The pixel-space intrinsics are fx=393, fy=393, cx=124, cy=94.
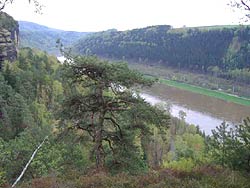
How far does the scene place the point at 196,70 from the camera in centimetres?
16788

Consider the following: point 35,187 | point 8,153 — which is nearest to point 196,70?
point 8,153

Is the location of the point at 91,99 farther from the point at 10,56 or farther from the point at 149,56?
the point at 149,56

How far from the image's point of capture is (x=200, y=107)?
102 m

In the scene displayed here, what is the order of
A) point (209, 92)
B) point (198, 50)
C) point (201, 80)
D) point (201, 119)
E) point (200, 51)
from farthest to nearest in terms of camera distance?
point (198, 50)
point (200, 51)
point (201, 80)
point (209, 92)
point (201, 119)

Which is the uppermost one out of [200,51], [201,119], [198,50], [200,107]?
[198,50]

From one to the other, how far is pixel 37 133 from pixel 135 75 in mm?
19018

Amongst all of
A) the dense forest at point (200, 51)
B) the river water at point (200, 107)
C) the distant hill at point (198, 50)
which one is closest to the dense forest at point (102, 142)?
the river water at point (200, 107)

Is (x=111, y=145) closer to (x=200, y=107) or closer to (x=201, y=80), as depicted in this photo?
(x=200, y=107)

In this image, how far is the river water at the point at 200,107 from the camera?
85625 millimetres

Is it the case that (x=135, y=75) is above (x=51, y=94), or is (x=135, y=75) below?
above

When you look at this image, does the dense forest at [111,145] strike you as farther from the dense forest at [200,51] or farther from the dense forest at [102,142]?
the dense forest at [200,51]

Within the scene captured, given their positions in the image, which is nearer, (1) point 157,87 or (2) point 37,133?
(2) point 37,133

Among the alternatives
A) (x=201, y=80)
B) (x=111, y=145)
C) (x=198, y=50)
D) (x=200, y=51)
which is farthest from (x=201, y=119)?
(x=198, y=50)

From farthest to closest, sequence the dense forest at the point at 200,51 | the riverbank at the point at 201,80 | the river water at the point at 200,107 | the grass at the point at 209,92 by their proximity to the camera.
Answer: the dense forest at the point at 200,51 < the riverbank at the point at 201,80 < the grass at the point at 209,92 < the river water at the point at 200,107
